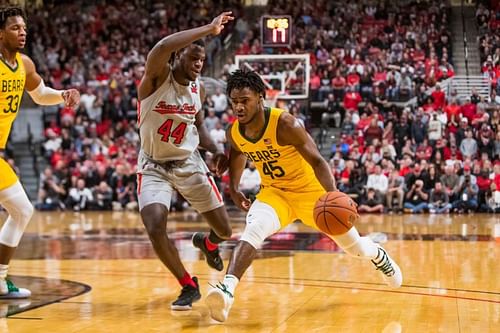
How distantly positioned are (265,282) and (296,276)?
0.49 meters

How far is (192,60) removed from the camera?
674cm

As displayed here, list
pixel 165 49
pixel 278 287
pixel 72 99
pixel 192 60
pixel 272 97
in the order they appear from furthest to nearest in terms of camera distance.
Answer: pixel 272 97 → pixel 278 287 → pixel 72 99 → pixel 192 60 → pixel 165 49

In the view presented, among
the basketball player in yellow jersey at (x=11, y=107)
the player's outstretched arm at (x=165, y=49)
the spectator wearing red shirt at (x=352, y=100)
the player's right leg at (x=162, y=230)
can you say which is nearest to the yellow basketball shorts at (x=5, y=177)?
the basketball player in yellow jersey at (x=11, y=107)

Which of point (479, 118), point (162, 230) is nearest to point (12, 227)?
point (162, 230)

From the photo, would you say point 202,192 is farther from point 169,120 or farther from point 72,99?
point 72,99

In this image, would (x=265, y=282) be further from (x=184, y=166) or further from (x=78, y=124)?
(x=78, y=124)

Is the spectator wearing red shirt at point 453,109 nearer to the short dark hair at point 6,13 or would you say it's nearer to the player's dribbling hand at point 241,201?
the player's dribbling hand at point 241,201

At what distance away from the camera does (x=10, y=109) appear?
7082 mm

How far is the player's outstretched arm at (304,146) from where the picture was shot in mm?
6297

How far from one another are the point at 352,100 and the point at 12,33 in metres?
13.5

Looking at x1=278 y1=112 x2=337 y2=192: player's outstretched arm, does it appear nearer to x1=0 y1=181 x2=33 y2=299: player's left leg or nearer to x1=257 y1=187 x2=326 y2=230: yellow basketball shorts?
x1=257 y1=187 x2=326 y2=230: yellow basketball shorts

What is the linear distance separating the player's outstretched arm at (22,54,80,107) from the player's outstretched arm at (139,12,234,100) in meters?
0.79

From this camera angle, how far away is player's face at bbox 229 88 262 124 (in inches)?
251

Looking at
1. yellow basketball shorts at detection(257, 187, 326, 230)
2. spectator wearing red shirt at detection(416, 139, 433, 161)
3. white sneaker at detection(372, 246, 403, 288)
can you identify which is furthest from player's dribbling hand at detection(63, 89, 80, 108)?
spectator wearing red shirt at detection(416, 139, 433, 161)
